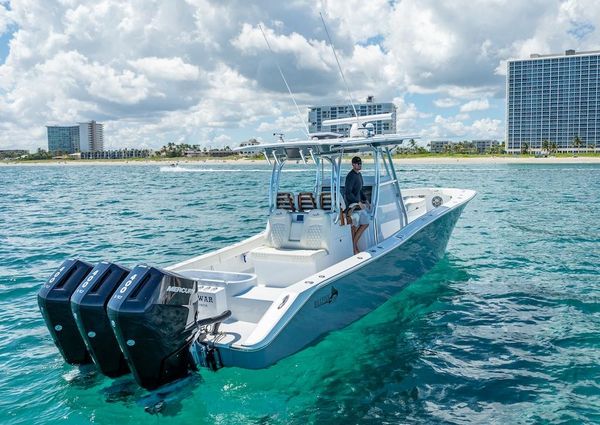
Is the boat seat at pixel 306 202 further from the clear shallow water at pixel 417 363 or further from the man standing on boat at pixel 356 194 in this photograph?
the clear shallow water at pixel 417 363

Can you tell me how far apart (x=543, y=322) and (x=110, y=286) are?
6582mm

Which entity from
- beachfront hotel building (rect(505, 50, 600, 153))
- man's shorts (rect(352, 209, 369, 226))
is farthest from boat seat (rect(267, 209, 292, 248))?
beachfront hotel building (rect(505, 50, 600, 153))

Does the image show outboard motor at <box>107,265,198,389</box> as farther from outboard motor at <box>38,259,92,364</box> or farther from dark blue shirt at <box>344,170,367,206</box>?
dark blue shirt at <box>344,170,367,206</box>

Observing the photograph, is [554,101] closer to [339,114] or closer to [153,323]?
[339,114]

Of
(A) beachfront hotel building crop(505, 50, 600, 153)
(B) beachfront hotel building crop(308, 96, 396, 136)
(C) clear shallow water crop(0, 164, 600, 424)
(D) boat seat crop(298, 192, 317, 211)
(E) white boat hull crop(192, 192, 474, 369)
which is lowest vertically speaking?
(C) clear shallow water crop(0, 164, 600, 424)

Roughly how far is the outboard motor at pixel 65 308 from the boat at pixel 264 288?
0.04ft

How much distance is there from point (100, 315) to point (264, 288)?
2.58 metres

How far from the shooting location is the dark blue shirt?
30.3 feet

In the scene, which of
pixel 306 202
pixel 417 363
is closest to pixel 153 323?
pixel 417 363

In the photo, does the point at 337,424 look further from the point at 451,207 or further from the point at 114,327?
the point at 451,207


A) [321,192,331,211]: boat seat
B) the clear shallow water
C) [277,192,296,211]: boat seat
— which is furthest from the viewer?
[277,192,296,211]: boat seat

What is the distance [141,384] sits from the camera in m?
5.46

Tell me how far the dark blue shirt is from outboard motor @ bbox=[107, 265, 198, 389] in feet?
13.8

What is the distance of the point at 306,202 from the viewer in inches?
342
